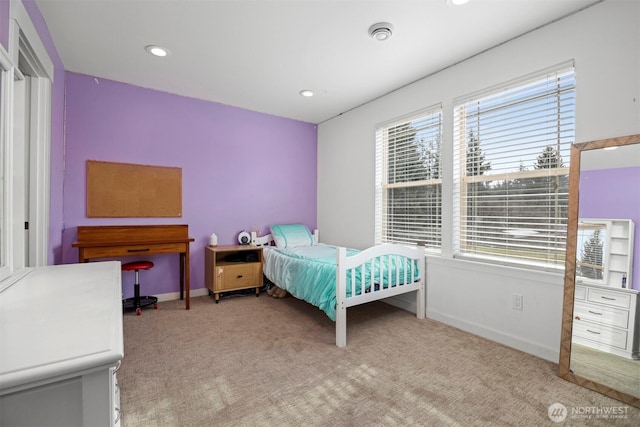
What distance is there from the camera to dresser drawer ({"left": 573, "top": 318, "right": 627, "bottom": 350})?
5.71ft

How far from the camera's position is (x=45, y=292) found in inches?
43.8

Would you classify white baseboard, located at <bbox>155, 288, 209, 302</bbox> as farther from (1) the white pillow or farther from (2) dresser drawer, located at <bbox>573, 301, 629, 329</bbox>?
(2) dresser drawer, located at <bbox>573, 301, 629, 329</bbox>

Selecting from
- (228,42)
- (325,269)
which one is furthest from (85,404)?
(228,42)

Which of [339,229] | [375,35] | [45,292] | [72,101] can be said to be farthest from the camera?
[339,229]

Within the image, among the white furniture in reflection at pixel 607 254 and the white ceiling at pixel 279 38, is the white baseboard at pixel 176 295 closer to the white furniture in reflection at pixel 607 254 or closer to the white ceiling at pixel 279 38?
the white ceiling at pixel 279 38

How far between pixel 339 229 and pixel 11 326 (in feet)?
11.6

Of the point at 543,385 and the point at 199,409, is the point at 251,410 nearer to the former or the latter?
the point at 199,409

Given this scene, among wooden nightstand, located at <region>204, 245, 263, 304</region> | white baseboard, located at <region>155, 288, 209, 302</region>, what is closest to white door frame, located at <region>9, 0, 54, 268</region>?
white baseboard, located at <region>155, 288, 209, 302</region>

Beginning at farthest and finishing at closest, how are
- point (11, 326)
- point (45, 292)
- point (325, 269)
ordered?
point (325, 269), point (45, 292), point (11, 326)

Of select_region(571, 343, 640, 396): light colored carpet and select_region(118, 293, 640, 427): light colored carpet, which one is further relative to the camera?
select_region(571, 343, 640, 396): light colored carpet

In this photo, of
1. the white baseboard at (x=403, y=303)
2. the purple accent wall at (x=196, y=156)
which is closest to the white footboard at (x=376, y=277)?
the white baseboard at (x=403, y=303)

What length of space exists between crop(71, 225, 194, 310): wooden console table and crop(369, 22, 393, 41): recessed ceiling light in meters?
2.54

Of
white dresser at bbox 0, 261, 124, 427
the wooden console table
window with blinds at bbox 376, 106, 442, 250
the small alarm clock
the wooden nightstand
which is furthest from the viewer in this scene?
the small alarm clock

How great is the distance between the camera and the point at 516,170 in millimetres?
2355
